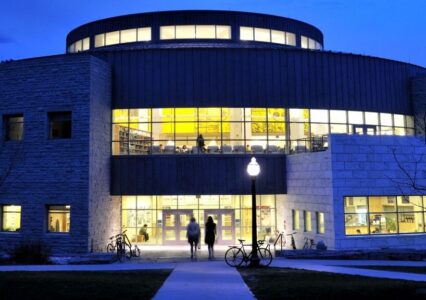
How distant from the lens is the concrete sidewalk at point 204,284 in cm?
1262

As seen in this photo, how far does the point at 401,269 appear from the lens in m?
18.0

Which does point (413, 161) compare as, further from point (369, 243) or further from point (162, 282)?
point (162, 282)

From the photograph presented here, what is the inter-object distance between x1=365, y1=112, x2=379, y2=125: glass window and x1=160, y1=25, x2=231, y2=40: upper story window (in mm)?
13178

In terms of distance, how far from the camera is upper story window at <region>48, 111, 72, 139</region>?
26734 millimetres

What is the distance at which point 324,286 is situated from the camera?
13.6 m

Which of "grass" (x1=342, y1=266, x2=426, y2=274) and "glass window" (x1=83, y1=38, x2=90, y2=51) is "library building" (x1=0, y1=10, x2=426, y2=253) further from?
"glass window" (x1=83, y1=38, x2=90, y2=51)

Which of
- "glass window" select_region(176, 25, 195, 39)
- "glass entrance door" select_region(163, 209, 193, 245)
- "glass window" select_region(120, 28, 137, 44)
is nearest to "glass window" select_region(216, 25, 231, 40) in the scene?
"glass window" select_region(176, 25, 195, 39)

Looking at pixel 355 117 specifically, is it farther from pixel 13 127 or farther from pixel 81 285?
pixel 81 285

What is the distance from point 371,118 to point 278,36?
12.5 metres

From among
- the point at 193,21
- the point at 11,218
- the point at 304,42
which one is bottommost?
the point at 11,218

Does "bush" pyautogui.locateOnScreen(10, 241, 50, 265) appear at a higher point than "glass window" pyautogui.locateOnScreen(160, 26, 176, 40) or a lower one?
lower

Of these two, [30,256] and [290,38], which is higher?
[290,38]

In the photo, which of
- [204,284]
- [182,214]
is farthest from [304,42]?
[204,284]

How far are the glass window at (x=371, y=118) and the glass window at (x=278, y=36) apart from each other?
471 inches
